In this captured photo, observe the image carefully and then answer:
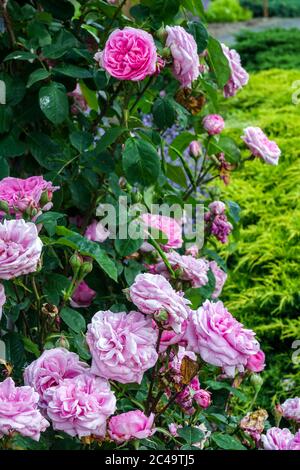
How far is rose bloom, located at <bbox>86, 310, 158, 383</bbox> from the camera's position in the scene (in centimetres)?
119

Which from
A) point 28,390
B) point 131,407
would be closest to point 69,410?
point 28,390

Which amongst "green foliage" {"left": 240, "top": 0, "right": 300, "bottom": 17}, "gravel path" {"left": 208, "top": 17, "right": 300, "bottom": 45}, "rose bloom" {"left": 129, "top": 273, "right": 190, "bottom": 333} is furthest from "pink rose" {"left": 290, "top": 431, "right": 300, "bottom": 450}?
"green foliage" {"left": 240, "top": 0, "right": 300, "bottom": 17}

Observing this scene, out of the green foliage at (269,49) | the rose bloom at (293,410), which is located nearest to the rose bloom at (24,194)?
the rose bloom at (293,410)

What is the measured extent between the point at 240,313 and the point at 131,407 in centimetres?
133

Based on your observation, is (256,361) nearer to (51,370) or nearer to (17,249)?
(51,370)

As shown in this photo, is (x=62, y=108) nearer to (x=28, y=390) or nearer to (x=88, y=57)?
(x=88, y=57)

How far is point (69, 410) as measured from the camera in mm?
1160

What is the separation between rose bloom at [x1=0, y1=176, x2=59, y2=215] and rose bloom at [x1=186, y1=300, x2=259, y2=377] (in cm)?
35

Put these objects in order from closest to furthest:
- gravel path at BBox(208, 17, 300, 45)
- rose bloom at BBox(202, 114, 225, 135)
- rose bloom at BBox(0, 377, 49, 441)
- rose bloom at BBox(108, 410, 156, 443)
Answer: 1. rose bloom at BBox(0, 377, 49, 441)
2. rose bloom at BBox(108, 410, 156, 443)
3. rose bloom at BBox(202, 114, 225, 135)
4. gravel path at BBox(208, 17, 300, 45)

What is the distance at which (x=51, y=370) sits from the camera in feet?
4.11

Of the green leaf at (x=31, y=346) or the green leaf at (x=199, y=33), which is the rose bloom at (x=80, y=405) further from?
the green leaf at (x=199, y=33)

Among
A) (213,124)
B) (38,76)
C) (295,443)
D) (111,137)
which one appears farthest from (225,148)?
(295,443)

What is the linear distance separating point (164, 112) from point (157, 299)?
0.66 m

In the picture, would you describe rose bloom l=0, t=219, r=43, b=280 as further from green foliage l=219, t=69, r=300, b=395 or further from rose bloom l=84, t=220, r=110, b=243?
green foliage l=219, t=69, r=300, b=395
